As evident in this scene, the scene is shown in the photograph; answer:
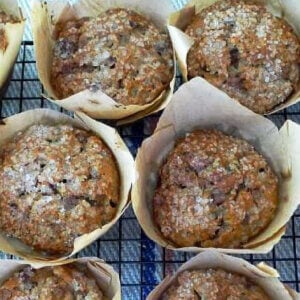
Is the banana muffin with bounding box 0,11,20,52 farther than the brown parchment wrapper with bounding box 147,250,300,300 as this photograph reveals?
Yes

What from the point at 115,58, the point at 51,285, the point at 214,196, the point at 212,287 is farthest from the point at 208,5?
the point at 51,285

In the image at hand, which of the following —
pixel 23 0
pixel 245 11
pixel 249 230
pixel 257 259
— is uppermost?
pixel 245 11

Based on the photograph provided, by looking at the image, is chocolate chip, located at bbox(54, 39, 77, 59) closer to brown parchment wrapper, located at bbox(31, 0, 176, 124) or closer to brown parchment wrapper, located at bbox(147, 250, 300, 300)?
brown parchment wrapper, located at bbox(31, 0, 176, 124)

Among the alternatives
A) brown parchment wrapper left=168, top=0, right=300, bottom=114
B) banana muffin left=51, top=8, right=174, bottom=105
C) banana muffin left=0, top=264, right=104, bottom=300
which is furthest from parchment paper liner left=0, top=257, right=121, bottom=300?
brown parchment wrapper left=168, top=0, right=300, bottom=114

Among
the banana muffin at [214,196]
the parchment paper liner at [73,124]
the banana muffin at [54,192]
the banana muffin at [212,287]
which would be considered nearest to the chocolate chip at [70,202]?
the banana muffin at [54,192]

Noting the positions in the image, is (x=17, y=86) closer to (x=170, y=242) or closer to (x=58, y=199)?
(x=58, y=199)

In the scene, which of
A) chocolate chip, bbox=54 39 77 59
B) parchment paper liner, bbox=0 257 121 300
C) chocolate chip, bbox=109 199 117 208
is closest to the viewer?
parchment paper liner, bbox=0 257 121 300

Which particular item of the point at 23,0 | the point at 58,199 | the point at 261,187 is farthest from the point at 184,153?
the point at 23,0
